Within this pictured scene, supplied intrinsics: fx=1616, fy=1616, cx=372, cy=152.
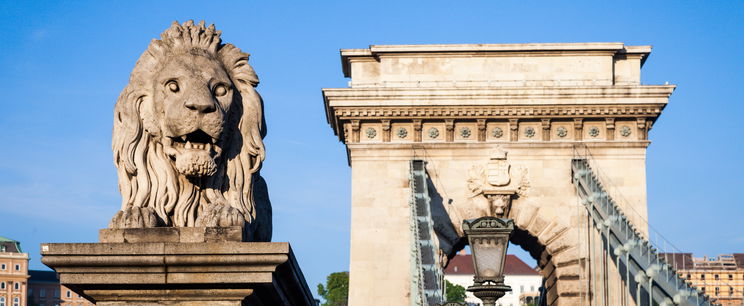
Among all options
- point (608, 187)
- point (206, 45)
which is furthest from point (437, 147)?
point (206, 45)

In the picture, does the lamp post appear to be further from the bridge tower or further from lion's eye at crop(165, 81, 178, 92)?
the bridge tower

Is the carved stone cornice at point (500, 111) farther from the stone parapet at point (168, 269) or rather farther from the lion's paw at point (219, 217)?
the stone parapet at point (168, 269)

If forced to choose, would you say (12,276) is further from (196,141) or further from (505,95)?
(196,141)

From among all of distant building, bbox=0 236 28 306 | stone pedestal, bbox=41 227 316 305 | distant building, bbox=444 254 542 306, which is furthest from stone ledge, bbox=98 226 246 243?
distant building, bbox=444 254 542 306

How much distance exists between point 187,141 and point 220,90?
33cm

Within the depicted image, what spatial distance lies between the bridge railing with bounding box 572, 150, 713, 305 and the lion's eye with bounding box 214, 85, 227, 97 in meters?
25.8

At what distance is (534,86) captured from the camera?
128 feet

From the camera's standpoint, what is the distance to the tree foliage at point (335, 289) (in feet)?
427

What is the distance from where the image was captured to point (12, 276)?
140500mm

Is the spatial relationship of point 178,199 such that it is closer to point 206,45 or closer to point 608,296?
point 206,45

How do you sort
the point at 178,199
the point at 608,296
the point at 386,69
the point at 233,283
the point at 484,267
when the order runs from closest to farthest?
1. the point at 233,283
2. the point at 178,199
3. the point at 484,267
4. the point at 608,296
5. the point at 386,69

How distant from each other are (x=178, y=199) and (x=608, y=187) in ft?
104

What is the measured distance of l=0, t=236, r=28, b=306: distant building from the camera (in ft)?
459

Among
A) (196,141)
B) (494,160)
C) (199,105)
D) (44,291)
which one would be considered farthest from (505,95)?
(44,291)
